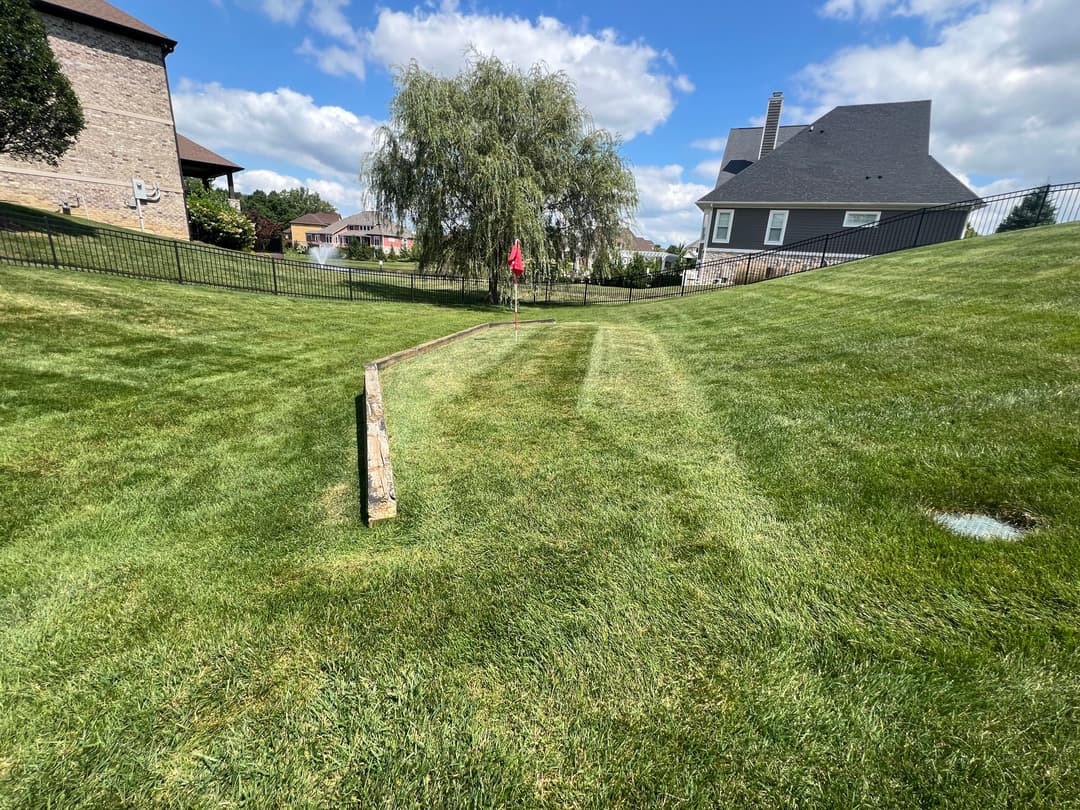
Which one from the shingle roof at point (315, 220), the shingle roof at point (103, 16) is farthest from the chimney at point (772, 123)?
the shingle roof at point (315, 220)

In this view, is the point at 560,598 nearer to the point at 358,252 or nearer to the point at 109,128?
the point at 109,128

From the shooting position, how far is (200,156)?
34.2 metres

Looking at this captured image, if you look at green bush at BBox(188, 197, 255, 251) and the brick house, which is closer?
the brick house

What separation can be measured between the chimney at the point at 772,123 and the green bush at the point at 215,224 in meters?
36.6

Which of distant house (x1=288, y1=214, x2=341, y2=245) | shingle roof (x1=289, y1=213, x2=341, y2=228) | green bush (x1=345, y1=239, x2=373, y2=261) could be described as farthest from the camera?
shingle roof (x1=289, y1=213, x2=341, y2=228)

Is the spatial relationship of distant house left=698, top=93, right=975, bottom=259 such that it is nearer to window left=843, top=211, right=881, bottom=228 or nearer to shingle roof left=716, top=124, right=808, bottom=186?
window left=843, top=211, right=881, bottom=228

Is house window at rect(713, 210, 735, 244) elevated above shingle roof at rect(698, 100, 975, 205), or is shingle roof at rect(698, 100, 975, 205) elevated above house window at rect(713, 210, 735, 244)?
shingle roof at rect(698, 100, 975, 205)

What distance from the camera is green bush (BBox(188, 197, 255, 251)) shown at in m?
30.4

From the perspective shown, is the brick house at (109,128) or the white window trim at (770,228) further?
the white window trim at (770,228)

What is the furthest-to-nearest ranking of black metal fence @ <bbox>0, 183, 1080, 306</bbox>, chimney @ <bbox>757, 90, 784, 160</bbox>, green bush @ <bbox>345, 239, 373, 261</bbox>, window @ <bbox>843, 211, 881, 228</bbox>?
green bush @ <bbox>345, 239, 373, 261</bbox> → chimney @ <bbox>757, 90, 784, 160</bbox> → window @ <bbox>843, 211, 881, 228</bbox> → black metal fence @ <bbox>0, 183, 1080, 306</bbox>

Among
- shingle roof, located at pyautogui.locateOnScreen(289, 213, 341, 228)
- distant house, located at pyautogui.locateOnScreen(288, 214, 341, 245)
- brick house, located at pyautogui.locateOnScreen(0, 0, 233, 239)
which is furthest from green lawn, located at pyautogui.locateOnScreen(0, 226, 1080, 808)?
shingle roof, located at pyautogui.locateOnScreen(289, 213, 341, 228)

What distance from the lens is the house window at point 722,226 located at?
1058 inches

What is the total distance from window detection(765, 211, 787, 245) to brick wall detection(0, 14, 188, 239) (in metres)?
35.6

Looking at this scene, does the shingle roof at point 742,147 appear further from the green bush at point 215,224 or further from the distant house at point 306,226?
the distant house at point 306,226
